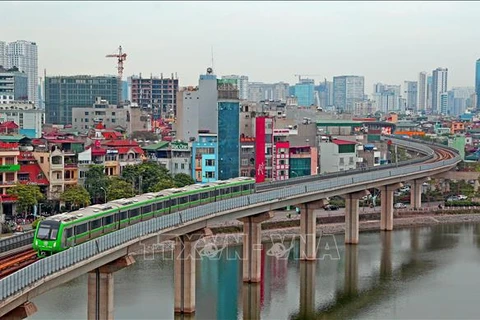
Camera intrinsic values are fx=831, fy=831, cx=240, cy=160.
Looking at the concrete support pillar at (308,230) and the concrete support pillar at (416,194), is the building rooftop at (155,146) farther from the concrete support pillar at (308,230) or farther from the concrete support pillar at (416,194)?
the concrete support pillar at (308,230)

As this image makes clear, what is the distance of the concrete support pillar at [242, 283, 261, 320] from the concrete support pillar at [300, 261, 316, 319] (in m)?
1.36

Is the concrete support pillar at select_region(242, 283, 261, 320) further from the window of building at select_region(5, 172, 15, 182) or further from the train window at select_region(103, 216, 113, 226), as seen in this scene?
the window of building at select_region(5, 172, 15, 182)

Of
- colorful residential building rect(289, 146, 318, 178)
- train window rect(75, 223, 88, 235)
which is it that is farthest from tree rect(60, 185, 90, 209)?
train window rect(75, 223, 88, 235)

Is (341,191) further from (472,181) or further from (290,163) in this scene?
(472,181)

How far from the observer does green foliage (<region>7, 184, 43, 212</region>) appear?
115ft

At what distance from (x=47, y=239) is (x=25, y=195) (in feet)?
56.1

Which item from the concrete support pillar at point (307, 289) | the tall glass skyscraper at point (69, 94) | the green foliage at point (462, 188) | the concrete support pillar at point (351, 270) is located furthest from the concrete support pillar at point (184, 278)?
the tall glass skyscraper at point (69, 94)

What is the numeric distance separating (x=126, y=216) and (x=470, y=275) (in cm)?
1492

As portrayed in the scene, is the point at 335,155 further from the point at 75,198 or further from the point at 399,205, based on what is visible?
the point at 75,198

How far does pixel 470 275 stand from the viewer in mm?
31094

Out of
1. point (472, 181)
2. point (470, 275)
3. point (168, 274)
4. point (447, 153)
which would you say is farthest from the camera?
point (447, 153)

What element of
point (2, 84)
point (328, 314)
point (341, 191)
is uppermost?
point (2, 84)

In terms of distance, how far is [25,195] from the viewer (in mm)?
34969

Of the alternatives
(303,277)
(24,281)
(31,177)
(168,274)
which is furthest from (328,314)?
(31,177)
